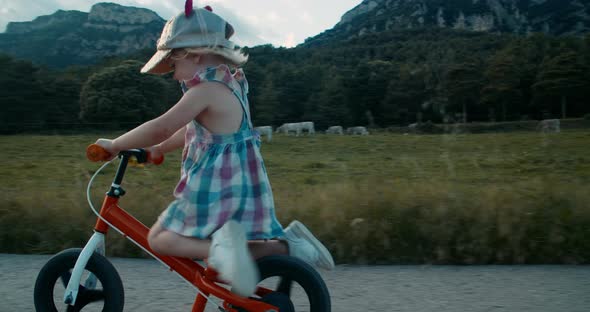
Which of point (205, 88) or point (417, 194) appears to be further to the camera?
point (417, 194)

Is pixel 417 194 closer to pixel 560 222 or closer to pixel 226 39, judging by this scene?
pixel 560 222

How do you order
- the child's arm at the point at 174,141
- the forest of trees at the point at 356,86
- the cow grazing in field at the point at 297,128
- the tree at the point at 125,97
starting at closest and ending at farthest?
the child's arm at the point at 174,141, the tree at the point at 125,97, the forest of trees at the point at 356,86, the cow grazing in field at the point at 297,128

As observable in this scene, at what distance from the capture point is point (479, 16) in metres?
52.7

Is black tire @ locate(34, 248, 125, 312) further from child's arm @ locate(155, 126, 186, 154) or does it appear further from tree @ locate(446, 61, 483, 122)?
tree @ locate(446, 61, 483, 122)

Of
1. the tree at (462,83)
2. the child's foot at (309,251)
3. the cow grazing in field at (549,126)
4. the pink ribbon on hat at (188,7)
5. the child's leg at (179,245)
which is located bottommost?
the child's foot at (309,251)

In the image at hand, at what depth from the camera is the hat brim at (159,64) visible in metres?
2.07

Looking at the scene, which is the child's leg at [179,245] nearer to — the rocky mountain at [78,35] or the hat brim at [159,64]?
the hat brim at [159,64]

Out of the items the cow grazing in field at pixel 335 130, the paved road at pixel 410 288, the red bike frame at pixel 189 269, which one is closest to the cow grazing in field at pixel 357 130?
the cow grazing in field at pixel 335 130

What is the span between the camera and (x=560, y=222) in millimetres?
3840

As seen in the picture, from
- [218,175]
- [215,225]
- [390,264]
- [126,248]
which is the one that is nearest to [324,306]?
[215,225]

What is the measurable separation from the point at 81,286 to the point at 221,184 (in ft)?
2.71

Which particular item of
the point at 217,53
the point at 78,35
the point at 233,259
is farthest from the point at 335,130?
the point at 78,35

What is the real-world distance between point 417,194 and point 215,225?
275 centimetres

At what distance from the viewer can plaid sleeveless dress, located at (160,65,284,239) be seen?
204cm
